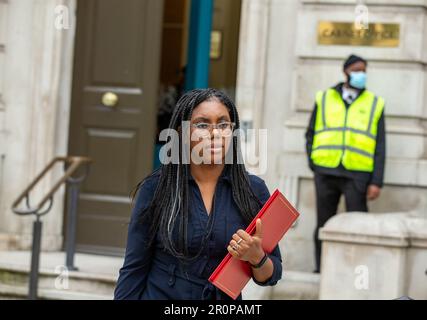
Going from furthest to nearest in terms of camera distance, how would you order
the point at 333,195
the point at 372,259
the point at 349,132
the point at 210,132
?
1. the point at 333,195
2. the point at 349,132
3. the point at 372,259
4. the point at 210,132

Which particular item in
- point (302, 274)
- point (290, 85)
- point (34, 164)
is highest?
point (290, 85)

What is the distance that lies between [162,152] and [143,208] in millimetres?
236

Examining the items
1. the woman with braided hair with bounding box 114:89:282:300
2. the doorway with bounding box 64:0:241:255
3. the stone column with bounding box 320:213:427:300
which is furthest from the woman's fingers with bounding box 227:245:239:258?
the doorway with bounding box 64:0:241:255

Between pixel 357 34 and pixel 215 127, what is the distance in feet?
19.3

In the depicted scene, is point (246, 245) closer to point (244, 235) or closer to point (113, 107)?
point (244, 235)

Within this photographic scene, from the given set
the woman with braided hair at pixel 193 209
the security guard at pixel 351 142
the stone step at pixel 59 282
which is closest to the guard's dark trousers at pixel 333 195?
the security guard at pixel 351 142

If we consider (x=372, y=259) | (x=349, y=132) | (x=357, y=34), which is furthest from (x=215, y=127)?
(x=357, y=34)

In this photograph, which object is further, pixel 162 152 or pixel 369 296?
pixel 369 296

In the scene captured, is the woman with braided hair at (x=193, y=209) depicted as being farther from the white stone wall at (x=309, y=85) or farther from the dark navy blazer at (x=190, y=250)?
the white stone wall at (x=309, y=85)

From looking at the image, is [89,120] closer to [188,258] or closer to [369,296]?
[369,296]

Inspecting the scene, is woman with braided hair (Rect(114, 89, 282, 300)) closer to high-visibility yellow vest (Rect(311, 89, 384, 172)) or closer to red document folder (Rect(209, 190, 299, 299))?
red document folder (Rect(209, 190, 299, 299))

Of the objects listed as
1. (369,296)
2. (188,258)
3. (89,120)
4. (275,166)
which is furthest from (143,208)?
(89,120)

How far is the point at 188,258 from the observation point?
371 cm

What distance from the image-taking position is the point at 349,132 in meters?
8.78
